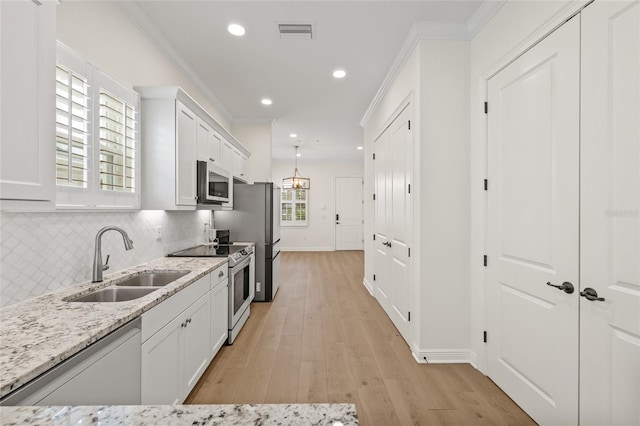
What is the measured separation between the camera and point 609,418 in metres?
1.36

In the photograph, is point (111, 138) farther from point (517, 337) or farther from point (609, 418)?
point (609, 418)

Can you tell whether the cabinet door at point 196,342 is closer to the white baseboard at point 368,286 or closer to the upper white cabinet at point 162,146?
the upper white cabinet at point 162,146

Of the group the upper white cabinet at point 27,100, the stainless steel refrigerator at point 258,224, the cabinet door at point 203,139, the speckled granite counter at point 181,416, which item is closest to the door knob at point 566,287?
the speckled granite counter at point 181,416

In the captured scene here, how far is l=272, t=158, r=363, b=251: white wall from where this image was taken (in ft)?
30.6

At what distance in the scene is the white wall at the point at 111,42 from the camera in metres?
1.78

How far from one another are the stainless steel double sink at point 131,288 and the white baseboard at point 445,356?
2.17 metres

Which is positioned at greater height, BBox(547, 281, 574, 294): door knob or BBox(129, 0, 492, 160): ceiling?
BBox(129, 0, 492, 160): ceiling

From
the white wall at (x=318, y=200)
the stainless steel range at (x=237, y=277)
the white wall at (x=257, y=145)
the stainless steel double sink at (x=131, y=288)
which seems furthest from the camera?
the white wall at (x=318, y=200)

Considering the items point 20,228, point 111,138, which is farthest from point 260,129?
point 20,228

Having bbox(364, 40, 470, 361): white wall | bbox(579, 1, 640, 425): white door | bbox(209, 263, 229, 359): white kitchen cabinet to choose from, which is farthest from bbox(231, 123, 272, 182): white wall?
bbox(579, 1, 640, 425): white door

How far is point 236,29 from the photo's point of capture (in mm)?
2590

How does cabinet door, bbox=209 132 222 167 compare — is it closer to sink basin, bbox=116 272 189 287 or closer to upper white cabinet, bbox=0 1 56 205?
sink basin, bbox=116 272 189 287

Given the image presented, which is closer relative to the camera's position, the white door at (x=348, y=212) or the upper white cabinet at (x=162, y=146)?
the upper white cabinet at (x=162, y=146)

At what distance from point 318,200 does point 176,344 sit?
771 cm
